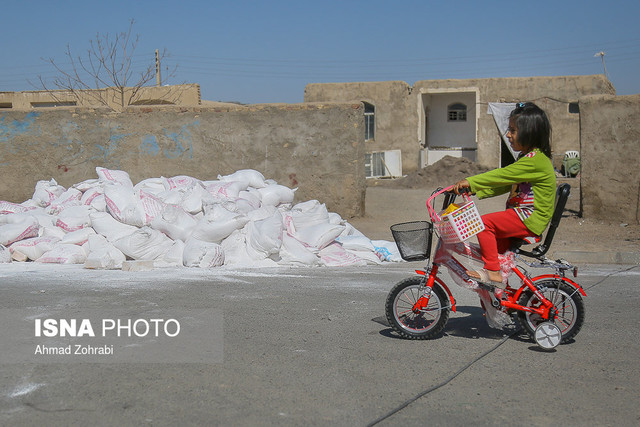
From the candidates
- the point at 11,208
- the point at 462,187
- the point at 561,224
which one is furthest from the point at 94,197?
the point at 561,224

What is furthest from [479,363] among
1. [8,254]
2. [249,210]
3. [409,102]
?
[409,102]

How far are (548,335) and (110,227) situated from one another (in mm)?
5931

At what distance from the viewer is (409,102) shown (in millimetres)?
26125

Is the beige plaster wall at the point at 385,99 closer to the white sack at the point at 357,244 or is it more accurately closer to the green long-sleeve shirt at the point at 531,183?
the white sack at the point at 357,244

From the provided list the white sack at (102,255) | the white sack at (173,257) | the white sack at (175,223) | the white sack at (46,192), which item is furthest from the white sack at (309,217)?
the white sack at (46,192)

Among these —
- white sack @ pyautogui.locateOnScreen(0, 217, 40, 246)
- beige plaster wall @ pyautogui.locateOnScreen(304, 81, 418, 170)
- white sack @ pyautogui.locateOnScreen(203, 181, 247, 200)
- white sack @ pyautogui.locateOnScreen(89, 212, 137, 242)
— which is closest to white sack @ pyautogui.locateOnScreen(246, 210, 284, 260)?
white sack @ pyautogui.locateOnScreen(203, 181, 247, 200)

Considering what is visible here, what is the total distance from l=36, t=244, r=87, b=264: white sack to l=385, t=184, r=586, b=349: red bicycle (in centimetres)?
496

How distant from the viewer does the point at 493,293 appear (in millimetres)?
4598

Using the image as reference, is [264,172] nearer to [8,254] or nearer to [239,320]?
[8,254]

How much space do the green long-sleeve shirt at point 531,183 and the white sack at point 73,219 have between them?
6.24 metres

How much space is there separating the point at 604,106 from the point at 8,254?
29.9 feet

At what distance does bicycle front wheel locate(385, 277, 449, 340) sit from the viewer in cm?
470

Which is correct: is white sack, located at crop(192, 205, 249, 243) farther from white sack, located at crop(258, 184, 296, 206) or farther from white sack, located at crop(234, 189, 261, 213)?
white sack, located at crop(258, 184, 296, 206)

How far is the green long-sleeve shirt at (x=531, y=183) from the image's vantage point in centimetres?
442
